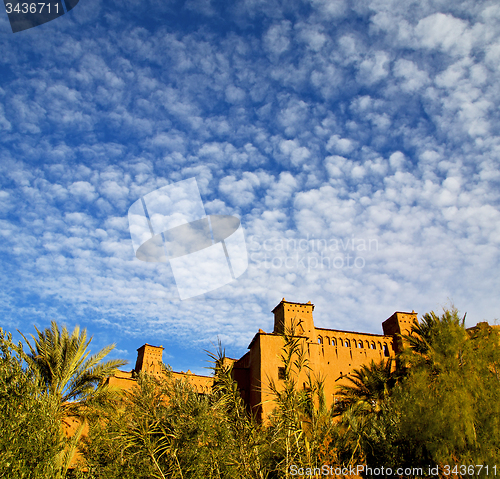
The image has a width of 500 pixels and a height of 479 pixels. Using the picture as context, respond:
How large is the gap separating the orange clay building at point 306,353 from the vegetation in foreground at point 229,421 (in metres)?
5.43

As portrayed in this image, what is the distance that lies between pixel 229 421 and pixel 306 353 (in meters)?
15.4

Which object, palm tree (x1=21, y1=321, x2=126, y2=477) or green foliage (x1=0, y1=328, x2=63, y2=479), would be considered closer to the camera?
green foliage (x1=0, y1=328, x2=63, y2=479)

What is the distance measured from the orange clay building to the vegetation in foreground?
5.43 m

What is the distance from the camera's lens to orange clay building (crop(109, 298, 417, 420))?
19828 mm

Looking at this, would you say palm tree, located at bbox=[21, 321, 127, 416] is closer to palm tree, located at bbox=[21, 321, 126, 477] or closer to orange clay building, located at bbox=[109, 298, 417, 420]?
palm tree, located at bbox=[21, 321, 126, 477]

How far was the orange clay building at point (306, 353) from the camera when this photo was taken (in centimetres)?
1983

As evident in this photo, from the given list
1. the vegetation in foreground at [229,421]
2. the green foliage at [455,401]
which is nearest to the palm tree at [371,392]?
the vegetation in foreground at [229,421]

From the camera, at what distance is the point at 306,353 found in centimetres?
2166

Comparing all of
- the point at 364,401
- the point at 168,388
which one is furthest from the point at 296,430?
the point at 364,401

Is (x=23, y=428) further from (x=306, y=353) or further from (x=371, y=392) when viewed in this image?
(x=306, y=353)

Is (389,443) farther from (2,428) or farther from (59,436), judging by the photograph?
(2,428)

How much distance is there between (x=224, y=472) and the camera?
27.6ft

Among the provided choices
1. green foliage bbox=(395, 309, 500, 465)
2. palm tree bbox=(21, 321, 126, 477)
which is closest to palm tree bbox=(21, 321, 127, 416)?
palm tree bbox=(21, 321, 126, 477)

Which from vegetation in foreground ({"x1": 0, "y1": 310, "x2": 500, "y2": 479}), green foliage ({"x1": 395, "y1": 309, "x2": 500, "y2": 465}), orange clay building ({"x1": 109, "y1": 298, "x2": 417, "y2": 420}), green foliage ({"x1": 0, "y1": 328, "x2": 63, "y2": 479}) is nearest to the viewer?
vegetation in foreground ({"x1": 0, "y1": 310, "x2": 500, "y2": 479})
